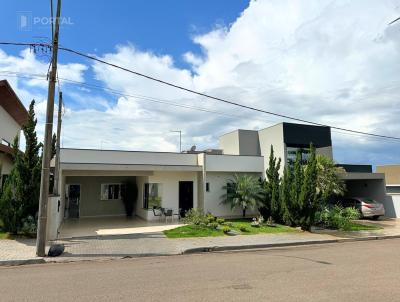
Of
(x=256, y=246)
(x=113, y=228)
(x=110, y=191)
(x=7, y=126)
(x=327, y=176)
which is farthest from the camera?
(x=110, y=191)

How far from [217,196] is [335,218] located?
6993 mm

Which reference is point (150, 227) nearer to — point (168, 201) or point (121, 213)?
point (168, 201)

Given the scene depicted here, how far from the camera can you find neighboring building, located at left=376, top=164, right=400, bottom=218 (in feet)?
80.4

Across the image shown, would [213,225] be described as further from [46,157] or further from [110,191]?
[110,191]

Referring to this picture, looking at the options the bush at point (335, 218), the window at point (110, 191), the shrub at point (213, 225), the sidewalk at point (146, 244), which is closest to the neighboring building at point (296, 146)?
the bush at point (335, 218)

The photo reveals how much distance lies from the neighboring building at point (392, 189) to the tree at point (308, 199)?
36.5ft

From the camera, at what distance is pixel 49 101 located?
11.0 metres

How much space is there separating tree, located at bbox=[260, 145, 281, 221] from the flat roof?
44.1 ft

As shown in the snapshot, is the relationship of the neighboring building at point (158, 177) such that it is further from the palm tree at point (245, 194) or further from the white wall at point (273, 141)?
the palm tree at point (245, 194)

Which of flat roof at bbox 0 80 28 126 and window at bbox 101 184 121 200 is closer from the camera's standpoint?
flat roof at bbox 0 80 28 126

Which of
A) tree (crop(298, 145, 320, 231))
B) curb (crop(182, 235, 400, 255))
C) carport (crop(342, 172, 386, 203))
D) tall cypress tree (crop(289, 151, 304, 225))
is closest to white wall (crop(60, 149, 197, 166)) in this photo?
tall cypress tree (crop(289, 151, 304, 225))

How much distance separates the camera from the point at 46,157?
35.2 ft

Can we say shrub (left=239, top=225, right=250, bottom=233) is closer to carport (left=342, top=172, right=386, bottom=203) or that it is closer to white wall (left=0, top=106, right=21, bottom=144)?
carport (left=342, top=172, right=386, bottom=203)

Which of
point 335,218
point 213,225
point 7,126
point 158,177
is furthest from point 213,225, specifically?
point 7,126
